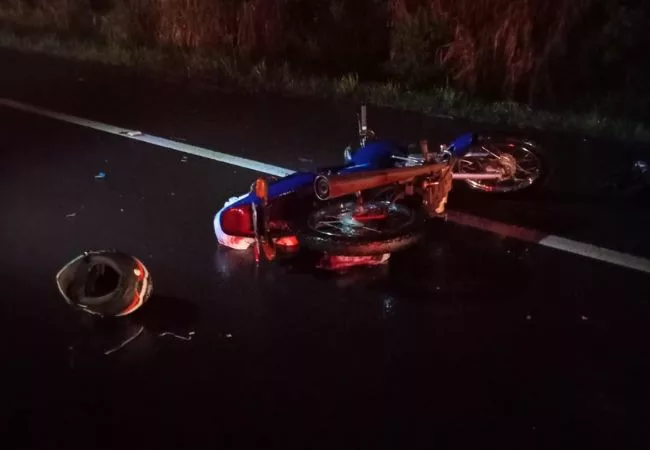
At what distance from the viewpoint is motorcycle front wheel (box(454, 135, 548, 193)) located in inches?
188

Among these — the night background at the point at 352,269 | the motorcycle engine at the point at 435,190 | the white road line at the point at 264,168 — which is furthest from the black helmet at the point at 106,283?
the white road line at the point at 264,168

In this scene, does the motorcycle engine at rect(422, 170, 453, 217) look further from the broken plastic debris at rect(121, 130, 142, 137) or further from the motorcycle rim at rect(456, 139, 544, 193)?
the broken plastic debris at rect(121, 130, 142, 137)

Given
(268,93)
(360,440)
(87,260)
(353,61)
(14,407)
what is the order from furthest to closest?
(353,61) < (268,93) < (87,260) < (14,407) < (360,440)

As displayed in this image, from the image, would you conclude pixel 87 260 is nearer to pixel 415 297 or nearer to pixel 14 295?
pixel 14 295

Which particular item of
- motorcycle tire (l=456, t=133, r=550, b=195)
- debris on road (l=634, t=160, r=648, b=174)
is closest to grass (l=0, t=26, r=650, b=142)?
debris on road (l=634, t=160, r=648, b=174)

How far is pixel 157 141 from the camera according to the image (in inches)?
259

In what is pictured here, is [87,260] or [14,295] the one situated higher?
[87,260]

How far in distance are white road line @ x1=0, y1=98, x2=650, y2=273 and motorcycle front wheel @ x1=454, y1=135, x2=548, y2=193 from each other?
31 cm

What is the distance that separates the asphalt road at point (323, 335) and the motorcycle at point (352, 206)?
0.16m

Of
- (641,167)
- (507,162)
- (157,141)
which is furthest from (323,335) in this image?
(157,141)

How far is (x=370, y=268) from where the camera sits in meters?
4.12

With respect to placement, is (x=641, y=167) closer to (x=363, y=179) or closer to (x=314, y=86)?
(x=363, y=179)

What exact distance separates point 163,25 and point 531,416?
27.9 ft

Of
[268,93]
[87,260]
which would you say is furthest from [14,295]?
[268,93]
